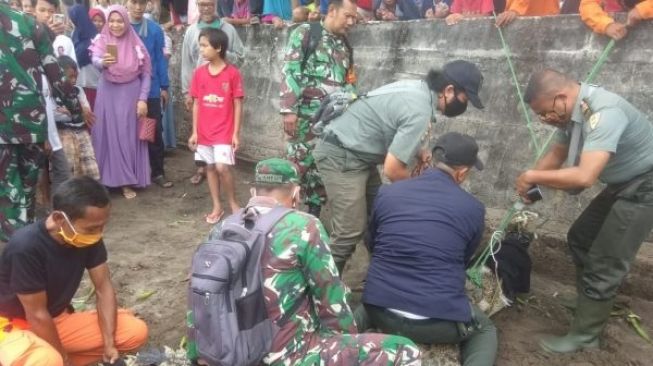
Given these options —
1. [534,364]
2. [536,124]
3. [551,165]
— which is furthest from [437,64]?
[534,364]

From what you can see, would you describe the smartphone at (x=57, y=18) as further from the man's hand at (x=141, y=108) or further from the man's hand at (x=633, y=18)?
the man's hand at (x=633, y=18)

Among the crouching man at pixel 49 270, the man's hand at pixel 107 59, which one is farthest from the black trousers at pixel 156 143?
the crouching man at pixel 49 270

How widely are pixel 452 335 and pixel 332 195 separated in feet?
4.10

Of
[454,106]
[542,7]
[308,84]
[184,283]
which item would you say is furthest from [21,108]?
[542,7]

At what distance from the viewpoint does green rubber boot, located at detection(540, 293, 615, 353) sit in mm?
3379

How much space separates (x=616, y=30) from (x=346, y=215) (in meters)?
2.48

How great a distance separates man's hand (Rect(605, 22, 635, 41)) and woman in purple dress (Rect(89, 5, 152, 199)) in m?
4.54

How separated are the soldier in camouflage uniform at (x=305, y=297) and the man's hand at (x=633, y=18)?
9.84 ft

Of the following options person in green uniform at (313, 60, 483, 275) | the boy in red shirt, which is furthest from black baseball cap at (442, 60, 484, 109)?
the boy in red shirt

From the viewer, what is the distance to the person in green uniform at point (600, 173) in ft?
10.0

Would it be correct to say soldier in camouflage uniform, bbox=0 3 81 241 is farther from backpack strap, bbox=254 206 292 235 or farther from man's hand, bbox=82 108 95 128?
backpack strap, bbox=254 206 292 235

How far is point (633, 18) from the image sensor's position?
4.07 metres

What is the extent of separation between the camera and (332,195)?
12.4ft

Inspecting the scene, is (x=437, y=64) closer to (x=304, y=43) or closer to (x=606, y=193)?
(x=304, y=43)
